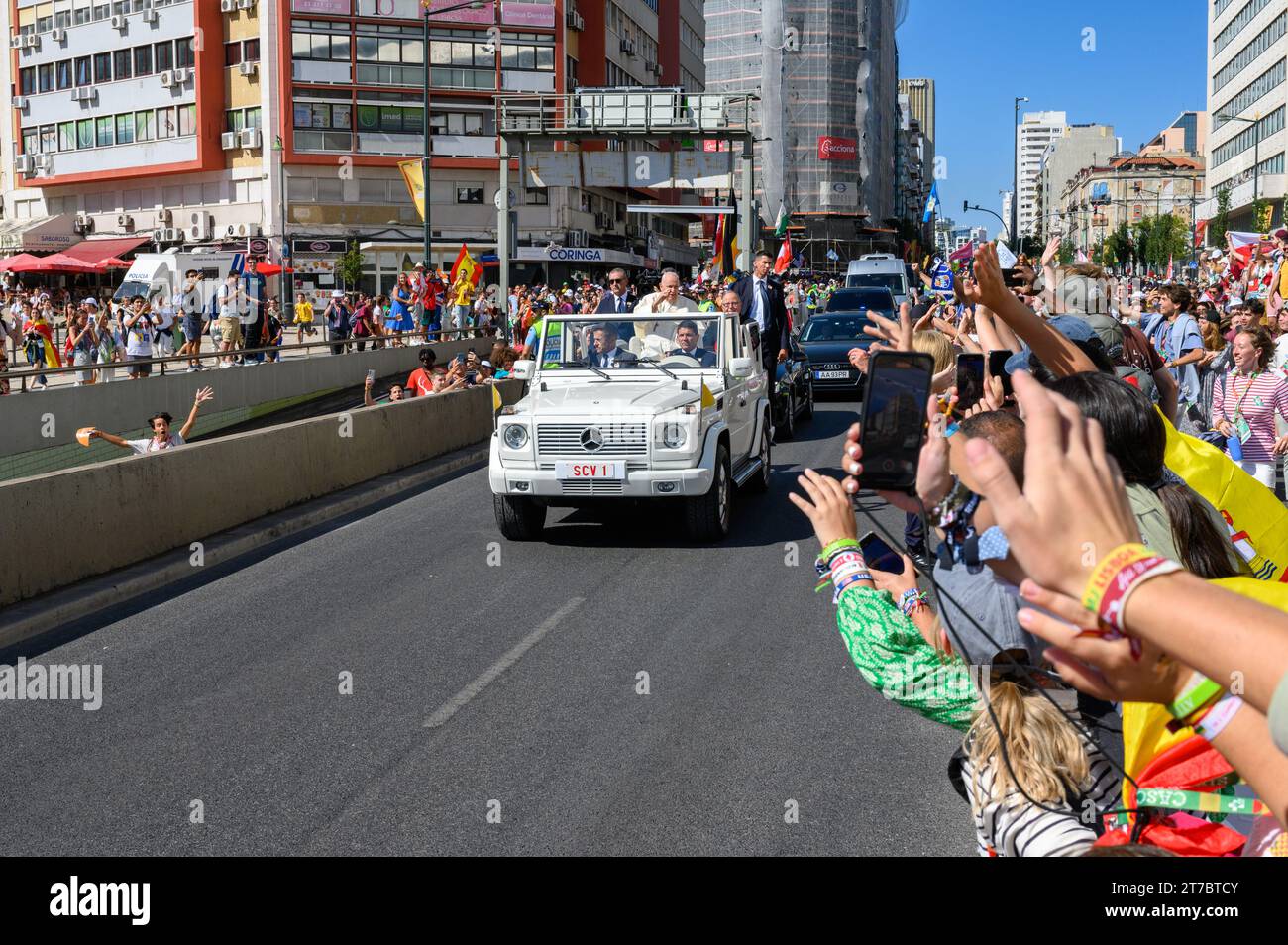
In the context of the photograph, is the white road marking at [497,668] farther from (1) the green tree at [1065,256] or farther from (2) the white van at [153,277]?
(2) the white van at [153,277]

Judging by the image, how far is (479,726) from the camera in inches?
258

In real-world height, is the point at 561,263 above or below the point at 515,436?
above

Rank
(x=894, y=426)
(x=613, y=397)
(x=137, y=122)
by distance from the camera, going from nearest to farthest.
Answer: (x=894, y=426)
(x=613, y=397)
(x=137, y=122)

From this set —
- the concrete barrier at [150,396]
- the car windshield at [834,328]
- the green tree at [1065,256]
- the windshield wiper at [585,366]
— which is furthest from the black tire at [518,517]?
the car windshield at [834,328]

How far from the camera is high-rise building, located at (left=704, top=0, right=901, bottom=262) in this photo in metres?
110

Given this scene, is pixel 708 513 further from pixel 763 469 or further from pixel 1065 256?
pixel 1065 256

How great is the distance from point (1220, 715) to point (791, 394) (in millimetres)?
17018

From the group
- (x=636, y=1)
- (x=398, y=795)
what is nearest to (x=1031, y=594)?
(x=398, y=795)

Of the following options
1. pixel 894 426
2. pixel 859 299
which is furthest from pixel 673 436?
pixel 859 299

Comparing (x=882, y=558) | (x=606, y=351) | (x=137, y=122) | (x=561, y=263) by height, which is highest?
(x=137, y=122)

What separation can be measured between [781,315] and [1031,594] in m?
16.0

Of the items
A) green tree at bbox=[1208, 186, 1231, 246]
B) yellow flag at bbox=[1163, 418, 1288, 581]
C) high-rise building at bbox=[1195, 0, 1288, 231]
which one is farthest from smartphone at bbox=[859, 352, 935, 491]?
high-rise building at bbox=[1195, 0, 1288, 231]

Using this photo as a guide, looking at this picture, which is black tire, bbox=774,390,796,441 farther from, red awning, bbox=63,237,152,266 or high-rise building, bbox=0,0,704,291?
red awning, bbox=63,237,152,266
